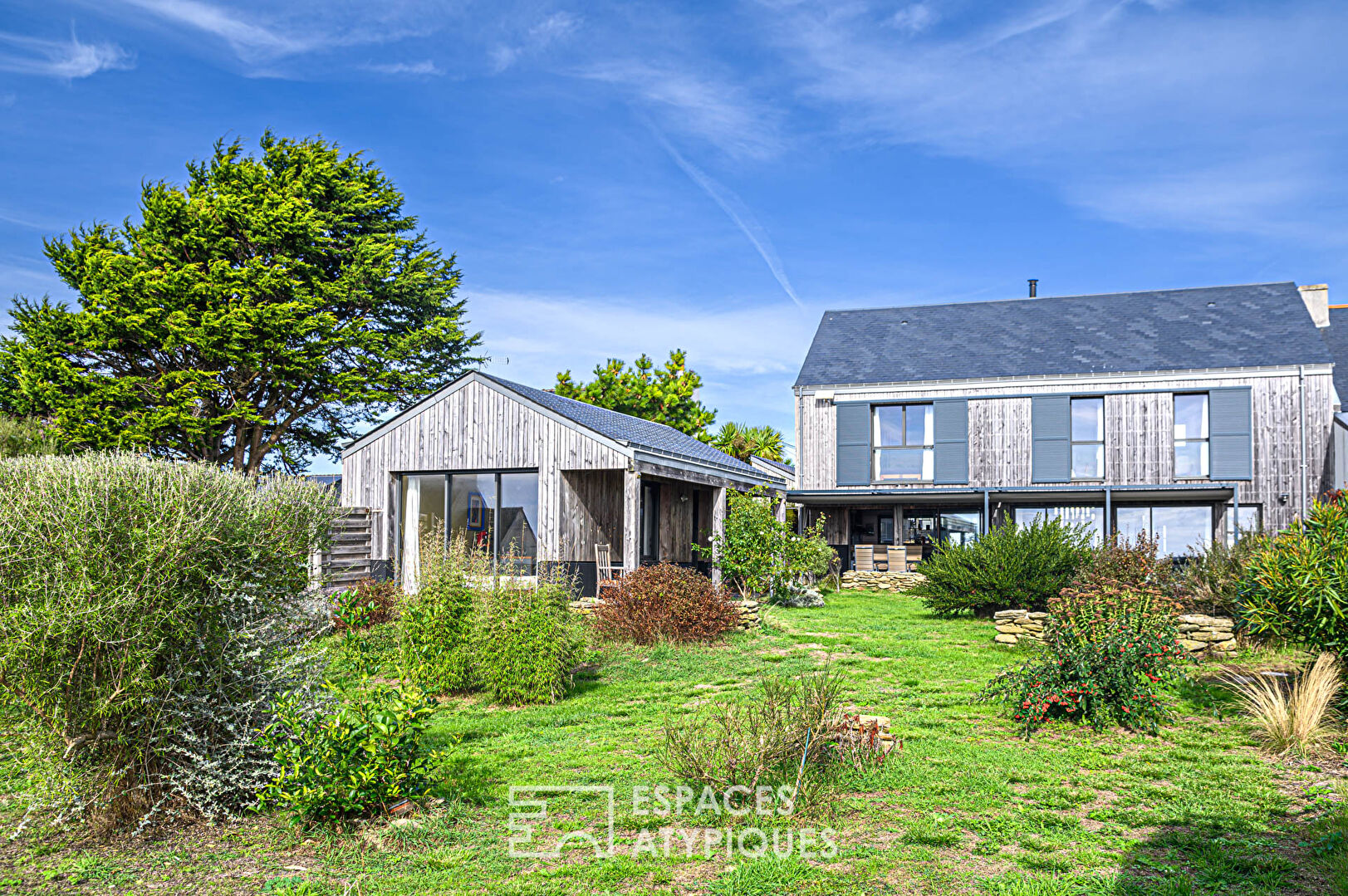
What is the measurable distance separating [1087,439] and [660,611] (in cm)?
1487

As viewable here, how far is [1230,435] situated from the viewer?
20734 millimetres

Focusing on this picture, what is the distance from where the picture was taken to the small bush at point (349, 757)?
491 cm

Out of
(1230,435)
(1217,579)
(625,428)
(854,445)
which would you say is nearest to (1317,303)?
(1230,435)

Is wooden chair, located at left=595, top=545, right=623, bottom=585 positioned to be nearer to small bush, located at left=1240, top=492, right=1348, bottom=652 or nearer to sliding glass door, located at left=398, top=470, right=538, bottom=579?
sliding glass door, located at left=398, top=470, right=538, bottom=579

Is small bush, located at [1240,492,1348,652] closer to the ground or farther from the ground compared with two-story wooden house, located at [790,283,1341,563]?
closer to the ground

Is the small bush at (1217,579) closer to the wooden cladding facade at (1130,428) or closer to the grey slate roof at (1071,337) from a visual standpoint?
the wooden cladding facade at (1130,428)

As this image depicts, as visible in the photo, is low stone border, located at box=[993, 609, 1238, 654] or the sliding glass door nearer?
low stone border, located at box=[993, 609, 1238, 654]

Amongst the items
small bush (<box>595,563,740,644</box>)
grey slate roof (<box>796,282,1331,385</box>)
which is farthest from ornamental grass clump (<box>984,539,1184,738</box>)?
grey slate roof (<box>796,282,1331,385</box>)

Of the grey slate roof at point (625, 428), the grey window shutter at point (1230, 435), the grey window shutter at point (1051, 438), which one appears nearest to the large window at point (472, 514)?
the grey slate roof at point (625, 428)

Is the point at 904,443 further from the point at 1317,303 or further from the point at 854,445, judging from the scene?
the point at 1317,303

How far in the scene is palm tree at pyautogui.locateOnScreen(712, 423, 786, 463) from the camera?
112 feet

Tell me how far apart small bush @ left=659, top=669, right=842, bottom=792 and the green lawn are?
0.94 feet

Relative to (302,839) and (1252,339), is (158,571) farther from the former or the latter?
(1252,339)

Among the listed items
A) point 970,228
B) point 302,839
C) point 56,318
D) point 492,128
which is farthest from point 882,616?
point 56,318
